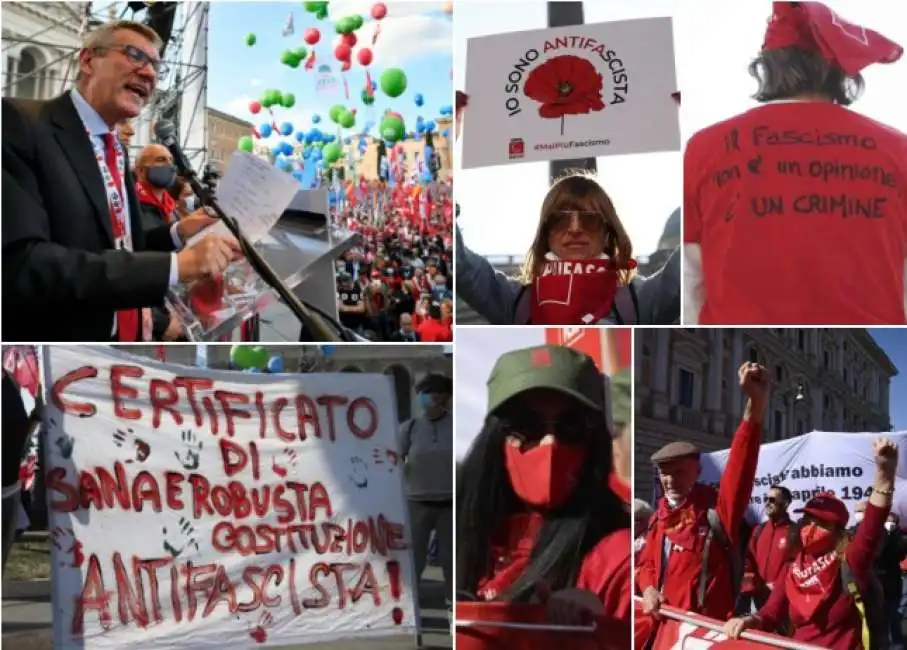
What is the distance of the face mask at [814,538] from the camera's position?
452 centimetres

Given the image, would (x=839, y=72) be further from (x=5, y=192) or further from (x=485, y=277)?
(x=5, y=192)

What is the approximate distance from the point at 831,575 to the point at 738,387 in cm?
80

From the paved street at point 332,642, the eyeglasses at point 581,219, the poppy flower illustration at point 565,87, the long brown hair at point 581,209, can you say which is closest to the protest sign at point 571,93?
the poppy flower illustration at point 565,87

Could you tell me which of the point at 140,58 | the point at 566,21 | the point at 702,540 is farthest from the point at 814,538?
the point at 140,58

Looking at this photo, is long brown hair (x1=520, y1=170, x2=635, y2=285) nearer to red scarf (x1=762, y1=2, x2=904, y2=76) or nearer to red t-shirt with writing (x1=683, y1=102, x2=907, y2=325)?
red t-shirt with writing (x1=683, y1=102, x2=907, y2=325)

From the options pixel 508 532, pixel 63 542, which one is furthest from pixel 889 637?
pixel 63 542

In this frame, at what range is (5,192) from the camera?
466cm

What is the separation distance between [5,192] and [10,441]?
999mm

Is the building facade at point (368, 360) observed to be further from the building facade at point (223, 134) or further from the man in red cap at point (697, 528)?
the man in red cap at point (697, 528)

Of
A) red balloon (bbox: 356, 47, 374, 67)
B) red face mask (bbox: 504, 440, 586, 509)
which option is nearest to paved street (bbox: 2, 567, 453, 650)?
red face mask (bbox: 504, 440, 586, 509)

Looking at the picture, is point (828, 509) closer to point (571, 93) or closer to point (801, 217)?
point (801, 217)

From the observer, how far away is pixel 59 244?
4.64m

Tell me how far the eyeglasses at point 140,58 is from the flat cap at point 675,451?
100 inches

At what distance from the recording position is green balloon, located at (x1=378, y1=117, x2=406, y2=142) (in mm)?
4746
